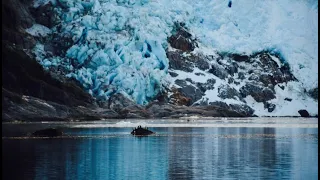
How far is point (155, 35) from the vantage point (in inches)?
6147

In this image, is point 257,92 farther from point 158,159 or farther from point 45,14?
point 158,159

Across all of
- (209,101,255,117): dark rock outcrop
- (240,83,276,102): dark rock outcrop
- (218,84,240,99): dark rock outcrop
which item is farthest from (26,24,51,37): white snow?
(240,83,276,102): dark rock outcrop

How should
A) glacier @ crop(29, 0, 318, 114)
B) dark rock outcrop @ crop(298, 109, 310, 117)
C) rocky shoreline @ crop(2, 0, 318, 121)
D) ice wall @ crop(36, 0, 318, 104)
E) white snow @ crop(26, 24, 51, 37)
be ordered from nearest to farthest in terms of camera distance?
rocky shoreline @ crop(2, 0, 318, 121) → ice wall @ crop(36, 0, 318, 104) → glacier @ crop(29, 0, 318, 114) → white snow @ crop(26, 24, 51, 37) → dark rock outcrop @ crop(298, 109, 310, 117)

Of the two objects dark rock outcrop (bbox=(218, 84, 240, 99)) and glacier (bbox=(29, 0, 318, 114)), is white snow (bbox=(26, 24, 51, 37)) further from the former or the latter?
dark rock outcrop (bbox=(218, 84, 240, 99))

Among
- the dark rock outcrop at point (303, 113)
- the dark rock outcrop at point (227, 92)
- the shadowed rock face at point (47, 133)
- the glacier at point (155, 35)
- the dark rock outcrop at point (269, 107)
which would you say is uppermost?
the glacier at point (155, 35)

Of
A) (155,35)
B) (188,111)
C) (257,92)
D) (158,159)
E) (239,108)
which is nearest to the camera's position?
(158,159)

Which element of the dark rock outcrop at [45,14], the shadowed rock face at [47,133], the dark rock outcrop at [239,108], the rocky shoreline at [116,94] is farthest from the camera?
the dark rock outcrop at [239,108]

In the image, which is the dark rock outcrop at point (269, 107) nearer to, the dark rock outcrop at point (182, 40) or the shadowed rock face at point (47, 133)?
the dark rock outcrop at point (182, 40)

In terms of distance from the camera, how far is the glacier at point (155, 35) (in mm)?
141625

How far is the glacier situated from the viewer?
5576 inches

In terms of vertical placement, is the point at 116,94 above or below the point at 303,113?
above

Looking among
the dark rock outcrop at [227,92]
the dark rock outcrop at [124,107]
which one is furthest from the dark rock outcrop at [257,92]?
the dark rock outcrop at [124,107]

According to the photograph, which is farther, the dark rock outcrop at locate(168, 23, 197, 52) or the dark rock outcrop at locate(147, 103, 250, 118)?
the dark rock outcrop at locate(168, 23, 197, 52)

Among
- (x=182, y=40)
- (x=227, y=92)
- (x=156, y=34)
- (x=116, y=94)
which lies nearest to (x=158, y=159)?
(x=116, y=94)
